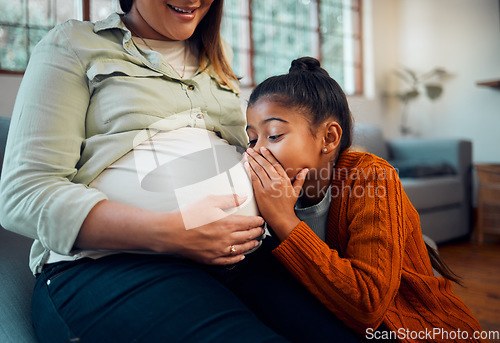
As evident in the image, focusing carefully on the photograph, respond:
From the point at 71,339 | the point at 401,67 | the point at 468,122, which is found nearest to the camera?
the point at 71,339

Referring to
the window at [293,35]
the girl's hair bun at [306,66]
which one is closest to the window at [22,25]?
the window at [293,35]

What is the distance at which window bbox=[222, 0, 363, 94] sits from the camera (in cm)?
371

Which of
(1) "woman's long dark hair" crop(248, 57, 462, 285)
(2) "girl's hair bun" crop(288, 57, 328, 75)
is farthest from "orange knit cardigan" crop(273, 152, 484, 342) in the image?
(2) "girl's hair bun" crop(288, 57, 328, 75)

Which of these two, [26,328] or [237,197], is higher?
[237,197]

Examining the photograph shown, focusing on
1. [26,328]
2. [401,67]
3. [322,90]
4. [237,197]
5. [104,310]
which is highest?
[401,67]

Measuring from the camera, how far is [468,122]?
3.99 meters

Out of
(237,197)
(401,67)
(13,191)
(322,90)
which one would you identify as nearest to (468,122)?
(401,67)

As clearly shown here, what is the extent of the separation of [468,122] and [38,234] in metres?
4.24

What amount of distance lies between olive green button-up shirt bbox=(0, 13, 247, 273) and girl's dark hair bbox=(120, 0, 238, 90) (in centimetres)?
10

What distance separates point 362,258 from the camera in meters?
0.69

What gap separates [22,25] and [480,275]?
119 inches

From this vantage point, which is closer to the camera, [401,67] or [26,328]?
[26,328]

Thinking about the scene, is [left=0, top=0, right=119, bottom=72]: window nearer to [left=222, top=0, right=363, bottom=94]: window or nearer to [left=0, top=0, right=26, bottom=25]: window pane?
[left=0, top=0, right=26, bottom=25]: window pane

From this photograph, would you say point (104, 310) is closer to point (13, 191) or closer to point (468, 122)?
point (13, 191)
